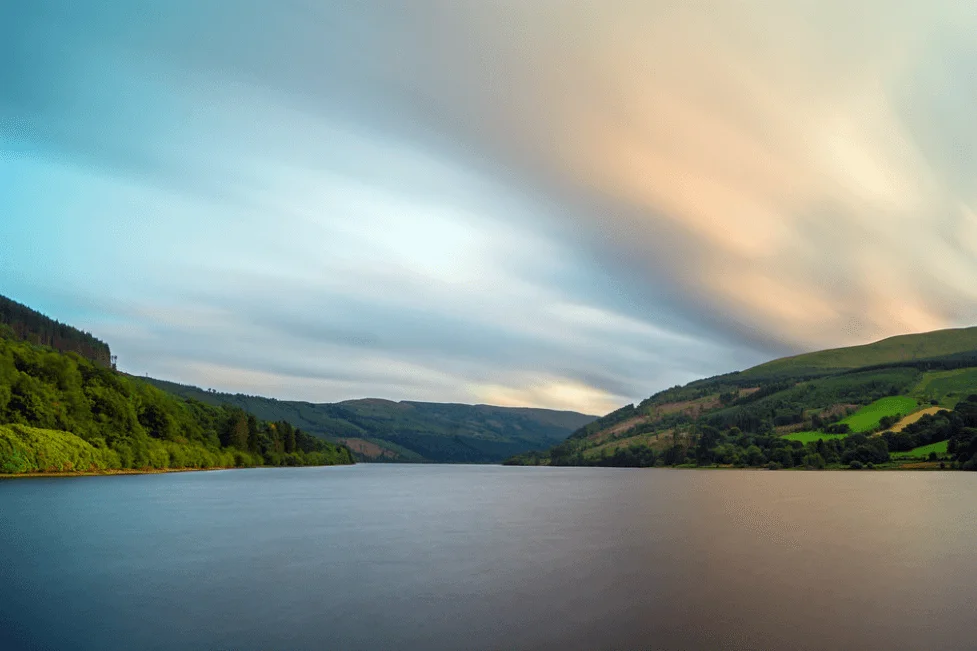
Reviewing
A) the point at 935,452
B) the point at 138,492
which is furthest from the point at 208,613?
the point at 935,452

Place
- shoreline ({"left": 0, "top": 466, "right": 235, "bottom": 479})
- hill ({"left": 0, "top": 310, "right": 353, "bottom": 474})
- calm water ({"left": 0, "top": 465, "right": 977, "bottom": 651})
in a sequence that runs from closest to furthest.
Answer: calm water ({"left": 0, "top": 465, "right": 977, "bottom": 651}) < shoreline ({"left": 0, "top": 466, "right": 235, "bottom": 479}) < hill ({"left": 0, "top": 310, "right": 353, "bottom": 474})

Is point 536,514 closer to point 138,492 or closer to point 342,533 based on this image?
point 342,533

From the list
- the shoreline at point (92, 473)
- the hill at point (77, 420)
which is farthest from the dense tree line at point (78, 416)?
the shoreline at point (92, 473)

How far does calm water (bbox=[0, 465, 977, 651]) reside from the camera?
23.1 metres

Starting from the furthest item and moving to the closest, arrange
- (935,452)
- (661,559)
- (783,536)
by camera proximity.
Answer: (935,452)
(783,536)
(661,559)

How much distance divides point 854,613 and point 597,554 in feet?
58.1

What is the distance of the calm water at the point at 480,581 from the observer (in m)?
23.1

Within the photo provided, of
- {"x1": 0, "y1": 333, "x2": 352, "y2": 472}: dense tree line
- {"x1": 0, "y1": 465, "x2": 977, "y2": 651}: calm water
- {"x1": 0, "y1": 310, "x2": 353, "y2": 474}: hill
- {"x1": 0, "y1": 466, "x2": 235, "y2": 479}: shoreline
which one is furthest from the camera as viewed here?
{"x1": 0, "y1": 333, "x2": 352, "y2": 472}: dense tree line

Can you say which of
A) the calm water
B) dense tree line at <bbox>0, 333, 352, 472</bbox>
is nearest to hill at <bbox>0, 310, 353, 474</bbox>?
dense tree line at <bbox>0, 333, 352, 472</bbox>

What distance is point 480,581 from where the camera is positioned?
32969 mm

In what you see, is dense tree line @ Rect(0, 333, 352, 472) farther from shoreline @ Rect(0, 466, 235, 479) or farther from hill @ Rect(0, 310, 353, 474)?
shoreline @ Rect(0, 466, 235, 479)

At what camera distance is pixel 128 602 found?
27672 mm

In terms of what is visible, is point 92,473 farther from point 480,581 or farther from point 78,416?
point 480,581

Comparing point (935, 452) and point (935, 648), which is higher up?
point (935, 452)
